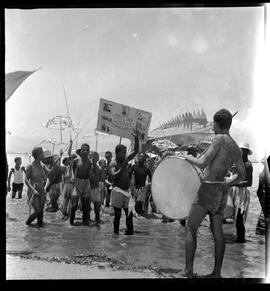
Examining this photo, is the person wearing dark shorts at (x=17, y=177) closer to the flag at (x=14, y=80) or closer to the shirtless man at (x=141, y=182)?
the flag at (x=14, y=80)

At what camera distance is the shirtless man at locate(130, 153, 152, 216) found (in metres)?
5.14

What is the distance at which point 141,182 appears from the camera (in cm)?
516

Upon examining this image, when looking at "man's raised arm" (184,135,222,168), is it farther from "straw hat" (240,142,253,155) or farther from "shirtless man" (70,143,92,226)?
"shirtless man" (70,143,92,226)

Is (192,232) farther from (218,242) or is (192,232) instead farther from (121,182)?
(121,182)

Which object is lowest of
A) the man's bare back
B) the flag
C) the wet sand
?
the wet sand

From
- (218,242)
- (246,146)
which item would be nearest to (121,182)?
(218,242)

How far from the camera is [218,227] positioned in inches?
196

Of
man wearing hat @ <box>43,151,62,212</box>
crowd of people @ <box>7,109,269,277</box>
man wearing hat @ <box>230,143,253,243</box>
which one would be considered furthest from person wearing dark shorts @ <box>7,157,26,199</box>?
man wearing hat @ <box>230,143,253,243</box>

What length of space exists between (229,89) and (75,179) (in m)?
1.91

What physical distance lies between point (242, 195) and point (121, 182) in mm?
1293

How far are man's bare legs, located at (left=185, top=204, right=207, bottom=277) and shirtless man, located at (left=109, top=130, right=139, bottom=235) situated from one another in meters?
0.62

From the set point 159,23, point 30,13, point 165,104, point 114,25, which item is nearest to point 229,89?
point 165,104
